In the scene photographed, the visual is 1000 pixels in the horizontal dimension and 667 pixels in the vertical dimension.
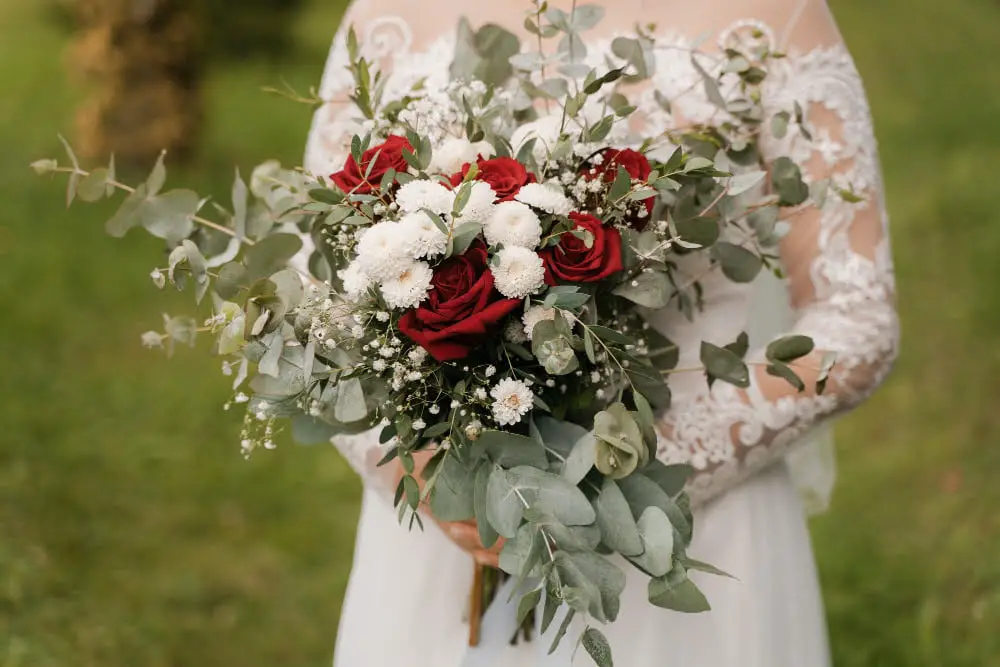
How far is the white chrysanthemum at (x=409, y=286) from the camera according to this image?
128cm

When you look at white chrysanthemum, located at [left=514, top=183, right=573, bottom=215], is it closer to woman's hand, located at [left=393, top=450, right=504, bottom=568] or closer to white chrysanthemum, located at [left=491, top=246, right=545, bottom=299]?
white chrysanthemum, located at [left=491, top=246, right=545, bottom=299]

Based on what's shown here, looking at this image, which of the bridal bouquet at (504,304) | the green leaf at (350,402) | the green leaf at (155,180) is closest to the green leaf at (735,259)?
the bridal bouquet at (504,304)

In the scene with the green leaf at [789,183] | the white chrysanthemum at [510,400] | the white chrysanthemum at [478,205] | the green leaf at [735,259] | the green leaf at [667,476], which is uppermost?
the green leaf at [789,183]

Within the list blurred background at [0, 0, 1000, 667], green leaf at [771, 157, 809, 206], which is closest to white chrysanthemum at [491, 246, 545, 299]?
green leaf at [771, 157, 809, 206]

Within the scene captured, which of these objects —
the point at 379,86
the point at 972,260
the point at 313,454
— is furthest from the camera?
the point at 972,260

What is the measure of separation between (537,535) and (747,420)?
71 cm

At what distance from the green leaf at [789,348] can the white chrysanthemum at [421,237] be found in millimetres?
577

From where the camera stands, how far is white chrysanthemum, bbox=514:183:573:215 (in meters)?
1.34

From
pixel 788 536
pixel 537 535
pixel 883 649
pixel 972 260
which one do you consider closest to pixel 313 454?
pixel 883 649

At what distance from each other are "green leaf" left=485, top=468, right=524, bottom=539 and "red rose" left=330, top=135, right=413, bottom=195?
16.7 inches

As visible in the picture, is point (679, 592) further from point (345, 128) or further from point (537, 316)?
point (345, 128)

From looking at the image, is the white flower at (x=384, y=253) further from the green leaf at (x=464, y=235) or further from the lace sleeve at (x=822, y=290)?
the lace sleeve at (x=822, y=290)

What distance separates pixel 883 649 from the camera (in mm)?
3768

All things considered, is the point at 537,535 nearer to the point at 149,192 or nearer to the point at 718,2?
the point at 149,192
